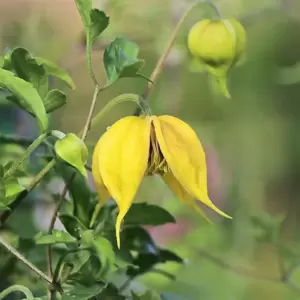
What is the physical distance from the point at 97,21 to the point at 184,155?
11cm

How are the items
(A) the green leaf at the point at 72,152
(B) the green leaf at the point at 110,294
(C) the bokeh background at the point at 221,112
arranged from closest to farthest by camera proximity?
(A) the green leaf at the point at 72,152 → (B) the green leaf at the point at 110,294 → (C) the bokeh background at the point at 221,112

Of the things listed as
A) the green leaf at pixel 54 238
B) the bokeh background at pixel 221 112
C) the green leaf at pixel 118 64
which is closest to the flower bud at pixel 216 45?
the green leaf at pixel 118 64

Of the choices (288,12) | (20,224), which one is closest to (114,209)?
(20,224)

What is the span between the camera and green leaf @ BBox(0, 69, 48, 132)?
0.41 m

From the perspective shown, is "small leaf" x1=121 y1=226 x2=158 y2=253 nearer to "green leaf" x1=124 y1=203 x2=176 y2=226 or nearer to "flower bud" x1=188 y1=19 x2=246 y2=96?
"green leaf" x1=124 y1=203 x2=176 y2=226

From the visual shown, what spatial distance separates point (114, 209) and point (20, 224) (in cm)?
19

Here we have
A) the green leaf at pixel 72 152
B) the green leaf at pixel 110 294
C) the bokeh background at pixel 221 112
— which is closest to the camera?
the green leaf at pixel 72 152

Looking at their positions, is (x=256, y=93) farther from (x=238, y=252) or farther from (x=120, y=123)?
(x=120, y=123)

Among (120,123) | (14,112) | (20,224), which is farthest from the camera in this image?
(14,112)

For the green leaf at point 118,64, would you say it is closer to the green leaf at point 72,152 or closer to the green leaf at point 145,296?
the green leaf at point 72,152

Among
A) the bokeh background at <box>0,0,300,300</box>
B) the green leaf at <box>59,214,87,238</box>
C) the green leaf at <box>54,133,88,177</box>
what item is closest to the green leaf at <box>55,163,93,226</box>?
the green leaf at <box>59,214,87,238</box>

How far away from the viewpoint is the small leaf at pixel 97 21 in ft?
1.36

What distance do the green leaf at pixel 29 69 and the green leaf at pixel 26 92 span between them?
0.10 feet

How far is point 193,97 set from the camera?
0.92 m
